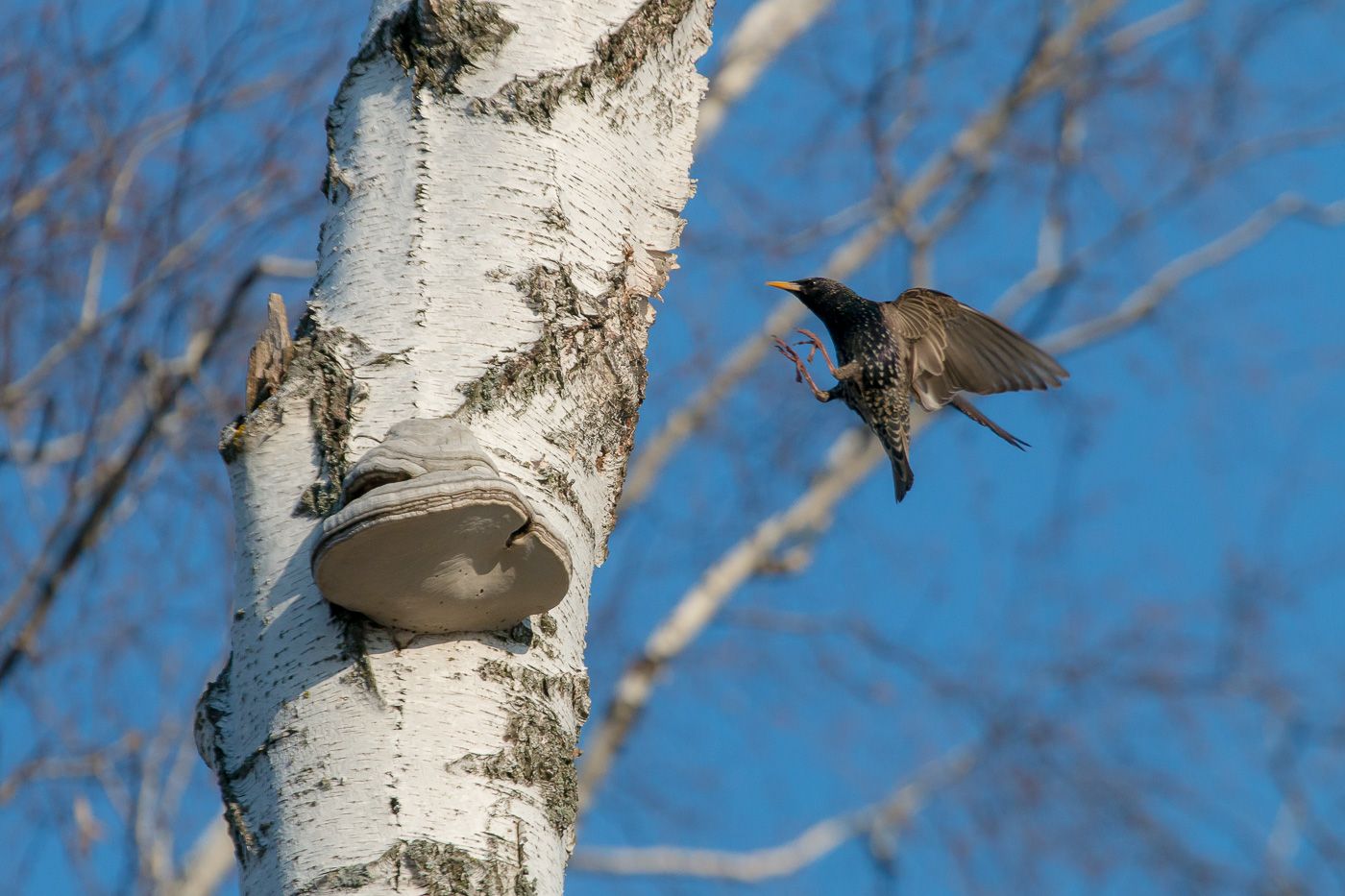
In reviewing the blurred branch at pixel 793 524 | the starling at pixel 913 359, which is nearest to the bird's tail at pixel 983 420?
the starling at pixel 913 359

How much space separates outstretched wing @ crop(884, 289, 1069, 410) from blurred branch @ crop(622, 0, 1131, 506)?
2.02m

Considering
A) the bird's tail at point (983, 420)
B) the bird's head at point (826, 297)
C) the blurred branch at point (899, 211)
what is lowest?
the bird's tail at point (983, 420)

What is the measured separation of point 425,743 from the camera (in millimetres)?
1470

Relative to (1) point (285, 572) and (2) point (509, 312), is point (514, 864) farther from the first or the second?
(2) point (509, 312)

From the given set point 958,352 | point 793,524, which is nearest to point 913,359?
point 958,352

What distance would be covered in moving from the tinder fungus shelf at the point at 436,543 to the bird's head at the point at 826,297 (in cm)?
292

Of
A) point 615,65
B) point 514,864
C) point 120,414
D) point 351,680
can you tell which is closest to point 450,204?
point 615,65

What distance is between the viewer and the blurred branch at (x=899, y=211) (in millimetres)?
6426

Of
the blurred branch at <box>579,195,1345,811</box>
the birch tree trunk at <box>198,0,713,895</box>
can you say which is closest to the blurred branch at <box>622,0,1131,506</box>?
the blurred branch at <box>579,195,1345,811</box>

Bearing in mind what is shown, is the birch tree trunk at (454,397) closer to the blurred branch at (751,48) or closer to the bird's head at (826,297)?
the bird's head at (826,297)

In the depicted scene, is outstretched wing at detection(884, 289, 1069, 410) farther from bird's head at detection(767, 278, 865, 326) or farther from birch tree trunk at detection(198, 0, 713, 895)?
birch tree trunk at detection(198, 0, 713, 895)

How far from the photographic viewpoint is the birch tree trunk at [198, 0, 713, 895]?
146cm

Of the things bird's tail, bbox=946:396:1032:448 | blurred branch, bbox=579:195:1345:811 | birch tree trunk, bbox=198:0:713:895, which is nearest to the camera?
birch tree trunk, bbox=198:0:713:895

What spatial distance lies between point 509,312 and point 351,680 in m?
0.50
